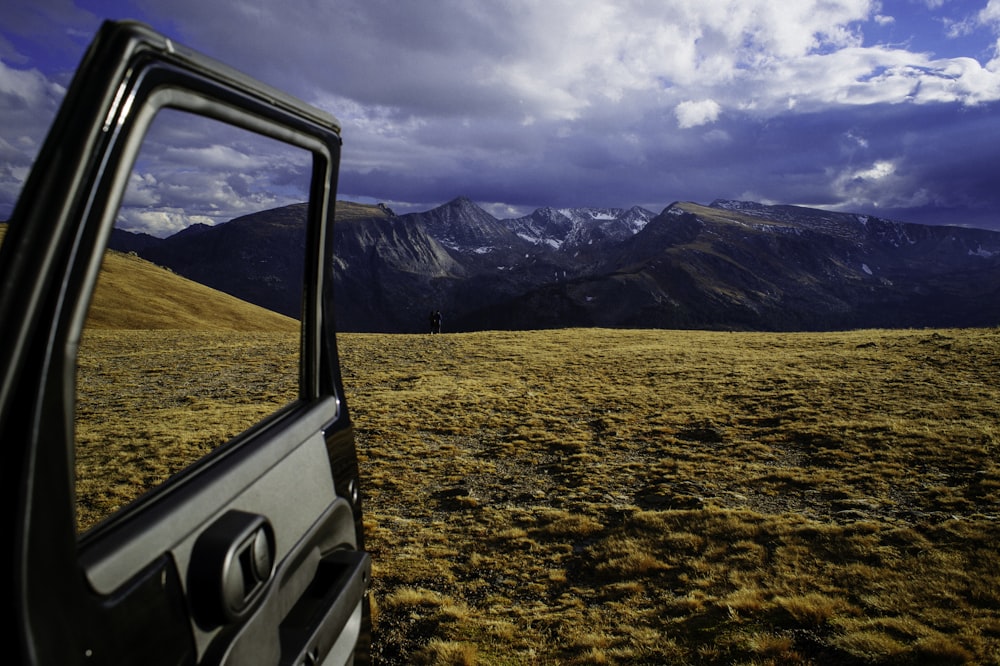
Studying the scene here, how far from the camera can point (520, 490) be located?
28.6 feet

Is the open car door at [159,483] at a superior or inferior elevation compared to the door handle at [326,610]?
superior

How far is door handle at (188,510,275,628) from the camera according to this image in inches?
56.7

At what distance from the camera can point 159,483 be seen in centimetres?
166

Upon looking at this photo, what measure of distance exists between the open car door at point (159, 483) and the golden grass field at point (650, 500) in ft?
2.07

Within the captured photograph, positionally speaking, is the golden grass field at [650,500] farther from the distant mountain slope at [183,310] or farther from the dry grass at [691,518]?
the distant mountain slope at [183,310]

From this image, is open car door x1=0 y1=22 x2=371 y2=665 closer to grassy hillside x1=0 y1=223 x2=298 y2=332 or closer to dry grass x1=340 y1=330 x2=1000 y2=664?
dry grass x1=340 y1=330 x2=1000 y2=664

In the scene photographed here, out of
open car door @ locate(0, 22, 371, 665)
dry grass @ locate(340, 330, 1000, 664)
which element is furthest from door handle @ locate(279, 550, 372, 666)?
dry grass @ locate(340, 330, 1000, 664)

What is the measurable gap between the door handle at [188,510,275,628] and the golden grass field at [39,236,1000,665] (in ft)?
2.44

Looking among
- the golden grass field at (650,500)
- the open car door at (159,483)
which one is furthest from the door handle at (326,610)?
the golden grass field at (650,500)

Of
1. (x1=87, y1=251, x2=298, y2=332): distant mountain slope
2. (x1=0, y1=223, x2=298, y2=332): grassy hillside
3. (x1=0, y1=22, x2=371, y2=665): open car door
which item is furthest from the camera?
(x1=87, y1=251, x2=298, y2=332): distant mountain slope

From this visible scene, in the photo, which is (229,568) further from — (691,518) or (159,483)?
(691,518)

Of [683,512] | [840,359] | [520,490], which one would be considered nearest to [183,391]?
[520,490]

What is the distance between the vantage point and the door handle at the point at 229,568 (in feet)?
4.73

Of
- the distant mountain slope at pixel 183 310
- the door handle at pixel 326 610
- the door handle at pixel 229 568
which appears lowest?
the distant mountain slope at pixel 183 310
